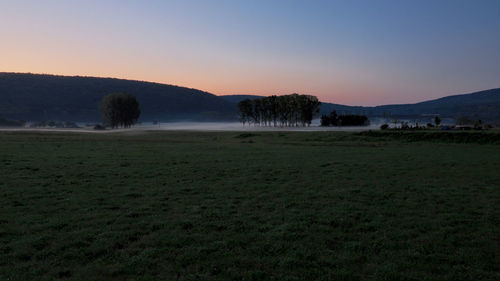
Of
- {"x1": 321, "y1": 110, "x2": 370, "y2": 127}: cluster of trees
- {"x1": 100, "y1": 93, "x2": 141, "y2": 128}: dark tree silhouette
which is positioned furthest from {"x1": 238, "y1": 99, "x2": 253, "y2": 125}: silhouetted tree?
{"x1": 100, "y1": 93, "x2": 141, "y2": 128}: dark tree silhouette

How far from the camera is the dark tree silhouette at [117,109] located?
141750 mm

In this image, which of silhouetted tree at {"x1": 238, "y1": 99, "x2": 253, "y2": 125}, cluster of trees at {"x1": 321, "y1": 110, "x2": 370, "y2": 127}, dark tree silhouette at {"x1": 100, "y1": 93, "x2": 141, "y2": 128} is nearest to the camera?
cluster of trees at {"x1": 321, "y1": 110, "x2": 370, "y2": 127}

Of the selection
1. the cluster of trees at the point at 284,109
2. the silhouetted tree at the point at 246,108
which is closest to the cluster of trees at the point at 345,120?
the cluster of trees at the point at 284,109

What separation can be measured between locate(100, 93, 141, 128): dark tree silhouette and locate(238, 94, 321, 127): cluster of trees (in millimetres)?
47227

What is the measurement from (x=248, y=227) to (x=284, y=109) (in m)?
135

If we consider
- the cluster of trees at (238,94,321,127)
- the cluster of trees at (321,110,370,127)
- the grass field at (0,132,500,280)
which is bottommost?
the grass field at (0,132,500,280)

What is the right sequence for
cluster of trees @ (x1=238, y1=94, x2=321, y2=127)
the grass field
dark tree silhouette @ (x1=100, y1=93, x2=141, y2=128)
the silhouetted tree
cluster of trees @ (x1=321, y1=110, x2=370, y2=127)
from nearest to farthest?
the grass field, cluster of trees @ (x1=238, y1=94, x2=321, y2=127), cluster of trees @ (x1=321, y1=110, x2=370, y2=127), dark tree silhouette @ (x1=100, y1=93, x2=141, y2=128), the silhouetted tree

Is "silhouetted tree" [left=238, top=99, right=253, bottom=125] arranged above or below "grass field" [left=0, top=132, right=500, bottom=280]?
above

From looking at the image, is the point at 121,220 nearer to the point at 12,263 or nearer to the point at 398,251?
the point at 12,263

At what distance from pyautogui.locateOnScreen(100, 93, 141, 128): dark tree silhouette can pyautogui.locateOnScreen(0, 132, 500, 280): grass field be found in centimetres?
12566

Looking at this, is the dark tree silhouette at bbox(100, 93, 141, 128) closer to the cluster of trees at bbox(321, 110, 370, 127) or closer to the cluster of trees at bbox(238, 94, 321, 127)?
the cluster of trees at bbox(238, 94, 321, 127)

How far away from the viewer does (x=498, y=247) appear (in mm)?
10133

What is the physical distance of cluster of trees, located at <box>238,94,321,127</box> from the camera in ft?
449

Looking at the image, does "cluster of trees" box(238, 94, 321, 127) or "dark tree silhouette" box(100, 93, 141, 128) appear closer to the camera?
"cluster of trees" box(238, 94, 321, 127)
